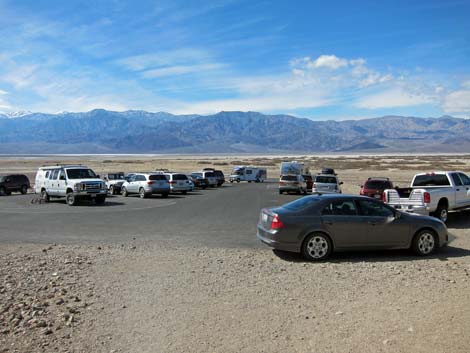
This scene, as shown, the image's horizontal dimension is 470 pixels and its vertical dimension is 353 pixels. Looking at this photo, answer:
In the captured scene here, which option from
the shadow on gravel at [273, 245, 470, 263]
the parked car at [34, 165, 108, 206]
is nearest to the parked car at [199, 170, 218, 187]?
the parked car at [34, 165, 108, 206]

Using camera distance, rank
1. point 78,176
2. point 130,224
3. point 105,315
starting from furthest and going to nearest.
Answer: point 78,176
point 130,224
point 105,315

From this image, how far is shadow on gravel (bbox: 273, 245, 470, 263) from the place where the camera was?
10867 mm

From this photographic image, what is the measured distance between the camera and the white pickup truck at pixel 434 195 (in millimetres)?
15766

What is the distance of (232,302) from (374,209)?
482 cm

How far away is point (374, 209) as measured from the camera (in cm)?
1116

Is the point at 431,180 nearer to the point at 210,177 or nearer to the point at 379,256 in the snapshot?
the point at 379,256

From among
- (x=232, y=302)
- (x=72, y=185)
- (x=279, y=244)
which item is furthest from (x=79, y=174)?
(x=232, y=302)

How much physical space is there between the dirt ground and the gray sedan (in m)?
0.35

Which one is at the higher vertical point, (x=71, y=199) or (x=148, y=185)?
(x=148, y=185)

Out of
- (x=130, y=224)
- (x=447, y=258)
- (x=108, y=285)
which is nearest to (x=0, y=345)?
(x=108, y=285)

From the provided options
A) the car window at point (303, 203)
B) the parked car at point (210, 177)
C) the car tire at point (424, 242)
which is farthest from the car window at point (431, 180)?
the parked car at point (210, 177)

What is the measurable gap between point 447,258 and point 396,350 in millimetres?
5904

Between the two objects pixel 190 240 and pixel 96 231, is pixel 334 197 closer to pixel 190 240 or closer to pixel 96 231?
pixel 190 240

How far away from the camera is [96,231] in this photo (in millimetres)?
15820
